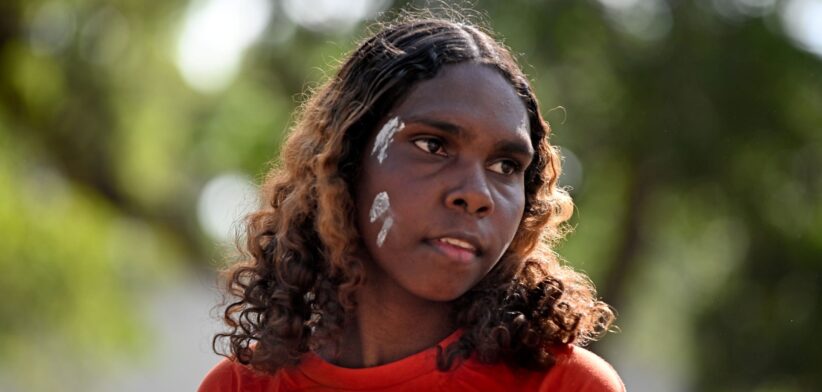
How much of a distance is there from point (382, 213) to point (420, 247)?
13cm

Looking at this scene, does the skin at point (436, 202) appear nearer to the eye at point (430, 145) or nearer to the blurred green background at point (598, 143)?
the eye at point (430, 145)

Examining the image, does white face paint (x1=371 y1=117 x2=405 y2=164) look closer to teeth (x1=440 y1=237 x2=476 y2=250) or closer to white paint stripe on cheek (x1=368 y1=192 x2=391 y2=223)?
white paint stripe on cheek (x1=368 y1=192 x2=391 y2=223)

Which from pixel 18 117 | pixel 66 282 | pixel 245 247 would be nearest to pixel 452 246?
pixel 245 247

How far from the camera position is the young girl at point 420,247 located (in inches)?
115

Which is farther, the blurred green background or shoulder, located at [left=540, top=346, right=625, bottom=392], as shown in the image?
the blurred green background

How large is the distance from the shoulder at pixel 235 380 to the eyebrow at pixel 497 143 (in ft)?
2.16

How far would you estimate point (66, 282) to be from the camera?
9.43 metres

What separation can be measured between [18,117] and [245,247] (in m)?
7.13

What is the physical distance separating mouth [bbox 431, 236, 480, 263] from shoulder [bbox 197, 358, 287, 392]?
0.50 metres

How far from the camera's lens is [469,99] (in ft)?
9.64

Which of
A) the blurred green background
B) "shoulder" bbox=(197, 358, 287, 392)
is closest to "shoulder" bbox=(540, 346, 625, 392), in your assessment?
"shoulder" bbox=(197, 358, 287, 392)

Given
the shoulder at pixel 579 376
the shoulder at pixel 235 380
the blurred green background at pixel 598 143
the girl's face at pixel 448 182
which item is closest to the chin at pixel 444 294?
the girl's face at pixel 448 182

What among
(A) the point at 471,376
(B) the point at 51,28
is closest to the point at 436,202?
(A) the point at 471,376

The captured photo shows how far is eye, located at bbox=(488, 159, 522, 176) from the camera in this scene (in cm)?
296
